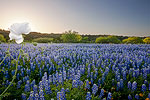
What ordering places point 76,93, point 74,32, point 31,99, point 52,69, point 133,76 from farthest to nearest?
point 74,32 < point 52,69 < point 133,76 < point 76,93 < point 31,99

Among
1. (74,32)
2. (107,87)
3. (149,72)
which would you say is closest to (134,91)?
(107,87)

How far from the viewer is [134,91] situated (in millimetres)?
2873

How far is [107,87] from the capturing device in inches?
126

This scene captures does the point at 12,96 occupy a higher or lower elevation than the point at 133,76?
lower

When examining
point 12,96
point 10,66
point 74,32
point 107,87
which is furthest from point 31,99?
point 74,32

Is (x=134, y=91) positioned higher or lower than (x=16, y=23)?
lower

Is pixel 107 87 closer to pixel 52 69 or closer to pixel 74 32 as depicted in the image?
pixel 52 69

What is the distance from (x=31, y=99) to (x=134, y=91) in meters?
1.96

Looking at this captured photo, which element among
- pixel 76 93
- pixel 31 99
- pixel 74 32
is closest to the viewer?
pixel 31 99

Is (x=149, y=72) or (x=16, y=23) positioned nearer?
(x=16, y=23)

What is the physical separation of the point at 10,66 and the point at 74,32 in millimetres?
24443

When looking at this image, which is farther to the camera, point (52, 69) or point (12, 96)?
point (52, 69)

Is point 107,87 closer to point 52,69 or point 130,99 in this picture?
point 130,99

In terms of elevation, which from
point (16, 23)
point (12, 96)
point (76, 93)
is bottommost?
point (12, 96)
